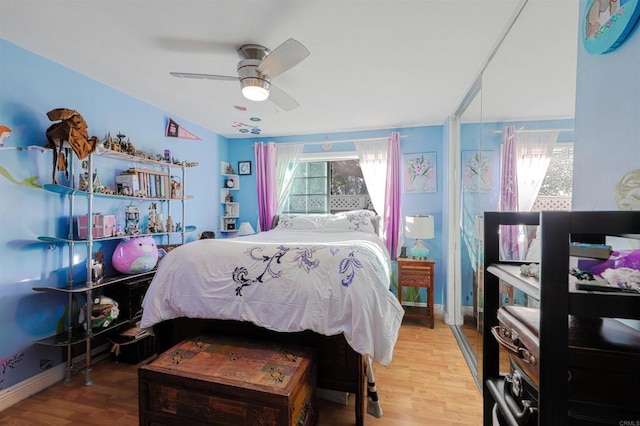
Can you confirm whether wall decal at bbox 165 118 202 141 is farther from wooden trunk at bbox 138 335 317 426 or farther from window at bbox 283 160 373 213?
wooden trunk at bbox 138 335 317 426

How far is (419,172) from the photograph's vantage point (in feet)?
12.0

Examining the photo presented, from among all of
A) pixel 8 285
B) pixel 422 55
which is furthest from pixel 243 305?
pixel 422 55

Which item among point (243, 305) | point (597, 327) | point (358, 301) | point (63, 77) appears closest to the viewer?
point (597, 327)

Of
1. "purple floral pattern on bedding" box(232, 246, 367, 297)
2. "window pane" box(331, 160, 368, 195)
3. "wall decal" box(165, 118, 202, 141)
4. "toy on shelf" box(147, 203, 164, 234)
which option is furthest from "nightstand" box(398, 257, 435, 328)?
"wall decal" box(165, 118, 202, 141)

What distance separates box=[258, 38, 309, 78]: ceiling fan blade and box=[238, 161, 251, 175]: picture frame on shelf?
2.54 metres

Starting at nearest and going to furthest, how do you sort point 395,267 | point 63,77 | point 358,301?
1. point 358,301
2. point 63,77
3. point 395,267

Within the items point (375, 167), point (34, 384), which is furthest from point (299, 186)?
point (34, 384)

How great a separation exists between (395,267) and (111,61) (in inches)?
141

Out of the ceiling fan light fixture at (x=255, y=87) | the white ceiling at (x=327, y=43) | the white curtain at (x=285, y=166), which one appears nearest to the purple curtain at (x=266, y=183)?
the white curtain at (x=285, y=166)

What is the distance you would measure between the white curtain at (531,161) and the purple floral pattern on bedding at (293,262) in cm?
92

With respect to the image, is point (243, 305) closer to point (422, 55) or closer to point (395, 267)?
point (422, 55)

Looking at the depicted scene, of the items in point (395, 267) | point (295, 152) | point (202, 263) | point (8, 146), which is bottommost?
point (395, 267)

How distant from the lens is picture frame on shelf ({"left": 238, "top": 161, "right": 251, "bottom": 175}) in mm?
4340

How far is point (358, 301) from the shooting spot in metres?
1.51
